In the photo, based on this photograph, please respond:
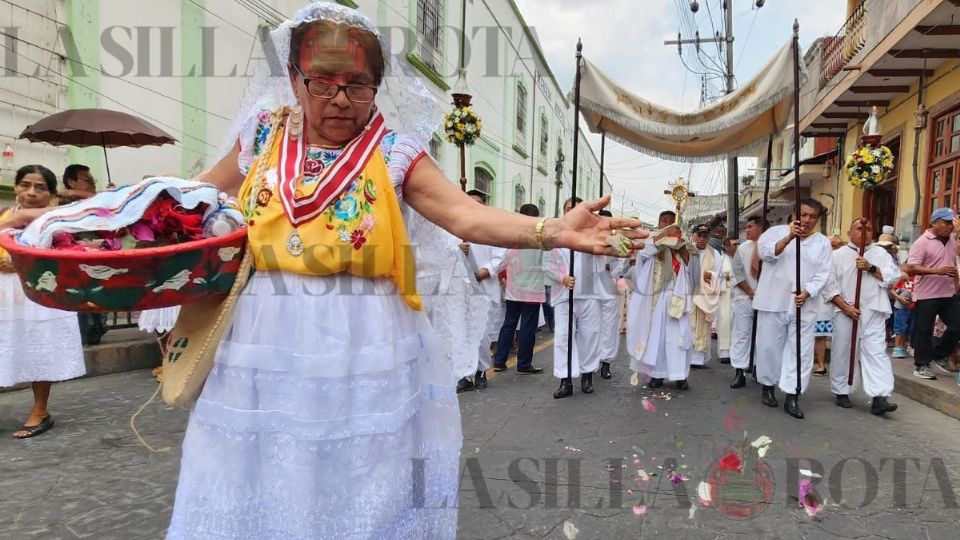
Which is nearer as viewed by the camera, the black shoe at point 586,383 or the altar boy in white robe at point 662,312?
the black shoe at point 586,383

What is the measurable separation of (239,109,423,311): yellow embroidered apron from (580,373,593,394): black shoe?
444 centimetres

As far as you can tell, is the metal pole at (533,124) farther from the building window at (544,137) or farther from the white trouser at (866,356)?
the white trouser at (866,356)

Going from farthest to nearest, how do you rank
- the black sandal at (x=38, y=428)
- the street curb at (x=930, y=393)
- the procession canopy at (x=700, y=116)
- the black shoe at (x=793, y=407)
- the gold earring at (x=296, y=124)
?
1. the procession canopy at (x=700, y=116)
2. the street curb at (x=930, y=393)
3. the black shoe at (x=793, y=407)
4. the black sandal at (x=38, y=428)
5. the gold earring at (x=296, y=124)

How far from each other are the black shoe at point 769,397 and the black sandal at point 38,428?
231 inches

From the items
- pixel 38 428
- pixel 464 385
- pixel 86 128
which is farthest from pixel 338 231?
pixel 86 128

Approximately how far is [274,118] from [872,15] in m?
12.7

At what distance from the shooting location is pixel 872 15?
10.7 m

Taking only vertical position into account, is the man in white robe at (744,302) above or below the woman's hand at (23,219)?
below

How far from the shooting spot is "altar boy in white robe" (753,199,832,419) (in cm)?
513

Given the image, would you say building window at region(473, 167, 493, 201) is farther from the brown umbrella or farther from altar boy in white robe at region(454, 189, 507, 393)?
the brown umbrella

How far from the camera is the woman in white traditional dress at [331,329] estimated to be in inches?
58.7

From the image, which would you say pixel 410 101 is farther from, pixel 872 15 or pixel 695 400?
pixel 872 15

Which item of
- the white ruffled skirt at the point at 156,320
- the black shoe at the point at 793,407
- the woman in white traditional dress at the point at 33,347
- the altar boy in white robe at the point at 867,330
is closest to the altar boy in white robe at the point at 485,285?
the black shoe at the point at 793,407

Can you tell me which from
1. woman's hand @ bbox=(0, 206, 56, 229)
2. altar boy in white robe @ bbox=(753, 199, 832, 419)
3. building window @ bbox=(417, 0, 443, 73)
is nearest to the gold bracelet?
woman's hand @ bbox=(0, 206, 56, 229)
